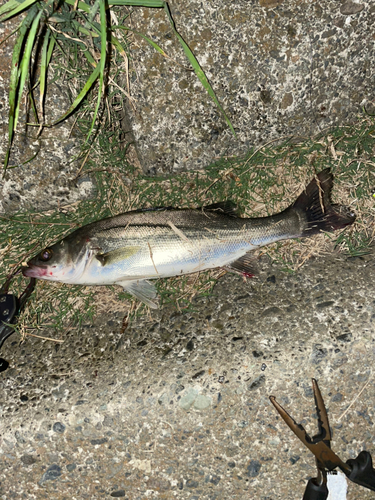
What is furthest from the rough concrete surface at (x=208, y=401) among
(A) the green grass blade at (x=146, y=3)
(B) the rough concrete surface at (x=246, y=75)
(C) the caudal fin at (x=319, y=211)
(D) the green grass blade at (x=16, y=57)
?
(A) the green grass blade at (x=146, y=3)

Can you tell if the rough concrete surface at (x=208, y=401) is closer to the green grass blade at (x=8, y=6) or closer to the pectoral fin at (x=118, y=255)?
the pectoral fin at (x=118, y=255)

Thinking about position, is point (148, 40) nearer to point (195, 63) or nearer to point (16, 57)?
point (195, 63)

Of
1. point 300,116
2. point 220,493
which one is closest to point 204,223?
point 300,116

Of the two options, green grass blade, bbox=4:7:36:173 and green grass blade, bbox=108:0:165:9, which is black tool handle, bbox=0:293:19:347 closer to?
green grass blade, bbox=4:7:36:173

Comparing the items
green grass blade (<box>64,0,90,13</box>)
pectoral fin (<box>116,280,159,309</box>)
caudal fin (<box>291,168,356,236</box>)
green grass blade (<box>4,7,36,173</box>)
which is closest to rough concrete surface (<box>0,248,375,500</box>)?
pectoral fin (<box>116,280,159,309</box>)

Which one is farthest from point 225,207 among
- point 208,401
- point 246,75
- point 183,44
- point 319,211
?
point 208,401

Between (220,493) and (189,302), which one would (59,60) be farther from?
(220,493)
